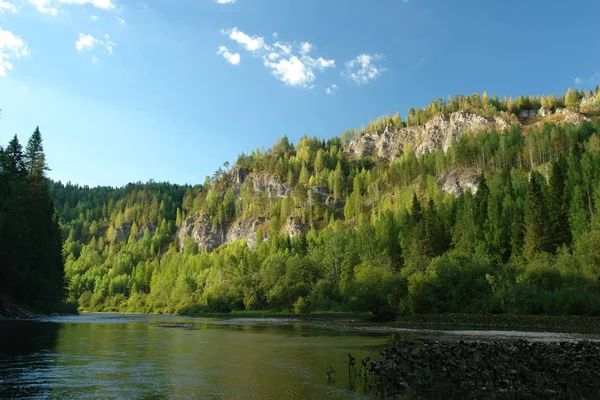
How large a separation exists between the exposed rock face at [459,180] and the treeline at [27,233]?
124466 mm

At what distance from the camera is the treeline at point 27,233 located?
62000 mm

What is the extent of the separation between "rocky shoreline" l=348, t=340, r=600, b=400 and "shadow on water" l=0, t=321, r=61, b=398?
51.7 ft

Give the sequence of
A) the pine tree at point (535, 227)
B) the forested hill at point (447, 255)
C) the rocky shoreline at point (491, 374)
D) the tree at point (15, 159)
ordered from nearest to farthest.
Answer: the rocky shoreline at point (491, 374) < the forested hill at point (447, 255) < the tree at point (15, 159) < the pine tree at point (535, 227)

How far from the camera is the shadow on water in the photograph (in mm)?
19203

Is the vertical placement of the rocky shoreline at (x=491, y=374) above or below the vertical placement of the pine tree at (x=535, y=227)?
below

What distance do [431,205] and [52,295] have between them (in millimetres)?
95500

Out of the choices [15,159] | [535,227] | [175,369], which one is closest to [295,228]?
[535,227]

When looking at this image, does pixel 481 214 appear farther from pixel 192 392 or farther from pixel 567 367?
pixel 192 392

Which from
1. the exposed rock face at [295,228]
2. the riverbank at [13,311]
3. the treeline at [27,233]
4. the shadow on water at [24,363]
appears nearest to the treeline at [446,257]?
the exposed rock face at [295,228]

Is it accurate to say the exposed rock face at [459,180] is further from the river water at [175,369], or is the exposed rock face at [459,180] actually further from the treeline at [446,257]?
the river water at [175,369]

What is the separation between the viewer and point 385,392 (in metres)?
19.6

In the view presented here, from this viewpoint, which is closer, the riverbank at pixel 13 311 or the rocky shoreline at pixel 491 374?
the rocky shoreline at pixel 491 374

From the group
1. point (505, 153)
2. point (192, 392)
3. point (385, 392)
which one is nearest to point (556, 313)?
point (385, 392)

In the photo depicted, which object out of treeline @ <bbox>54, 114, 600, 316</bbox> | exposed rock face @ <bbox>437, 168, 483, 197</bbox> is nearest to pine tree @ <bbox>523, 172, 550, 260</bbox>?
treeline @ <bbox>54, 114, 600, 316</bbox>
